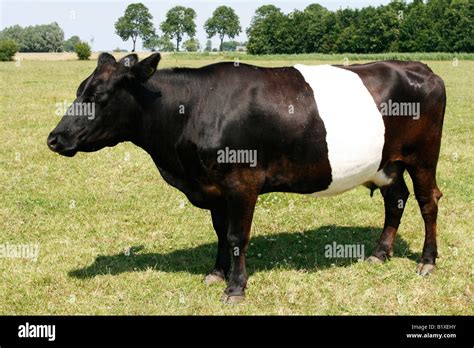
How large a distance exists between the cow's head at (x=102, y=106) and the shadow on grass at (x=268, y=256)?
1829 mm

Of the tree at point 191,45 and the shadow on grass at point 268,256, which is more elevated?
the tree at point 191,45

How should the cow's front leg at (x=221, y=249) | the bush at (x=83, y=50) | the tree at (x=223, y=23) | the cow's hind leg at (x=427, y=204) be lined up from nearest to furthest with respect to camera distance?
the cow's front leg at (x=221, y=249) < the cow's hind leg at (x=427, y=204) < the bush at (x=83, y=50) < the tree at (x=223, y=23)

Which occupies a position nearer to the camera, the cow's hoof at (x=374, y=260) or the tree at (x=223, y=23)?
the cow's hoof at (x=374, y=260)

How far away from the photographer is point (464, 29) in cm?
7712

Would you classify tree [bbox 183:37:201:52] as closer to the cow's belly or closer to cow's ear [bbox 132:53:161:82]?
the cow's belly

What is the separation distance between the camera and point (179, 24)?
16100cm

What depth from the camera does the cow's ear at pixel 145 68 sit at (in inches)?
205

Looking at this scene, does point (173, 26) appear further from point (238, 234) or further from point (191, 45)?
point (238, 234)

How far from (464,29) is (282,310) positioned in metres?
81.6

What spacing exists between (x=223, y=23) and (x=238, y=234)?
567 feet

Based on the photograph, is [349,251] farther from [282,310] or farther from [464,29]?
[464,29]
